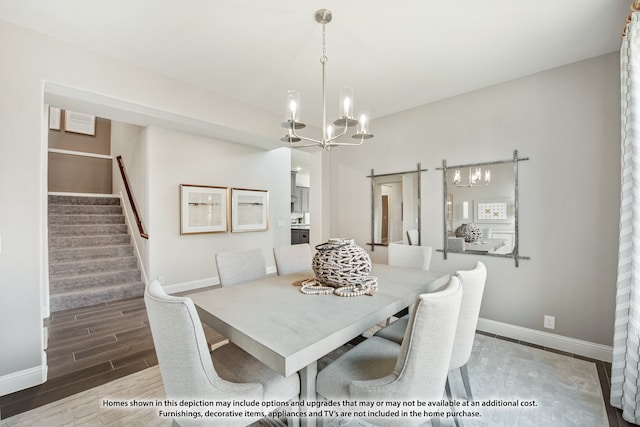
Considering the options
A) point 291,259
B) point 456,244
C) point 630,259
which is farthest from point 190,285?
point 630,259

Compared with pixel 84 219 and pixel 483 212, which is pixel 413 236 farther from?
pixel 84 219

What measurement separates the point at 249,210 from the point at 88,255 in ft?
8.14

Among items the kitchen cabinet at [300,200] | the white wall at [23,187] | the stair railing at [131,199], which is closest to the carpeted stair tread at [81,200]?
the stair railing at [131,199]

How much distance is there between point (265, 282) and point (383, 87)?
90.3 inches

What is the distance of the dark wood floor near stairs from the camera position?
1.91m

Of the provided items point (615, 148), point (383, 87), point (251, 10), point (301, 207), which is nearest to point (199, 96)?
point (251, 10)

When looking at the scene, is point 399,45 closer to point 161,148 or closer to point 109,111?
point 109,111

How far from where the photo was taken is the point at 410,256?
8.96ft

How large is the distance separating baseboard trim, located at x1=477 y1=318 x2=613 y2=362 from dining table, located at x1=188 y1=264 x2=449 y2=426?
4.65 ft

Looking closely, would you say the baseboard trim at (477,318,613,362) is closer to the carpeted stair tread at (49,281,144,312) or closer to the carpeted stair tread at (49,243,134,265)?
the carpeted stair tread at (49,281,144,312)

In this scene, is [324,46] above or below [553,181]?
above

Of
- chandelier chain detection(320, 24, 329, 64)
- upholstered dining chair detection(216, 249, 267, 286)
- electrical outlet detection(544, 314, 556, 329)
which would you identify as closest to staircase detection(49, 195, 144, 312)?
upholstered dining chair detection(216, 249, 267, 286)

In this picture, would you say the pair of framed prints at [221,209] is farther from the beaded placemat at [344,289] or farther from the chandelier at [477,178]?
the chandelier at [477,178]

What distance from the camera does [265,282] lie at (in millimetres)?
2043
